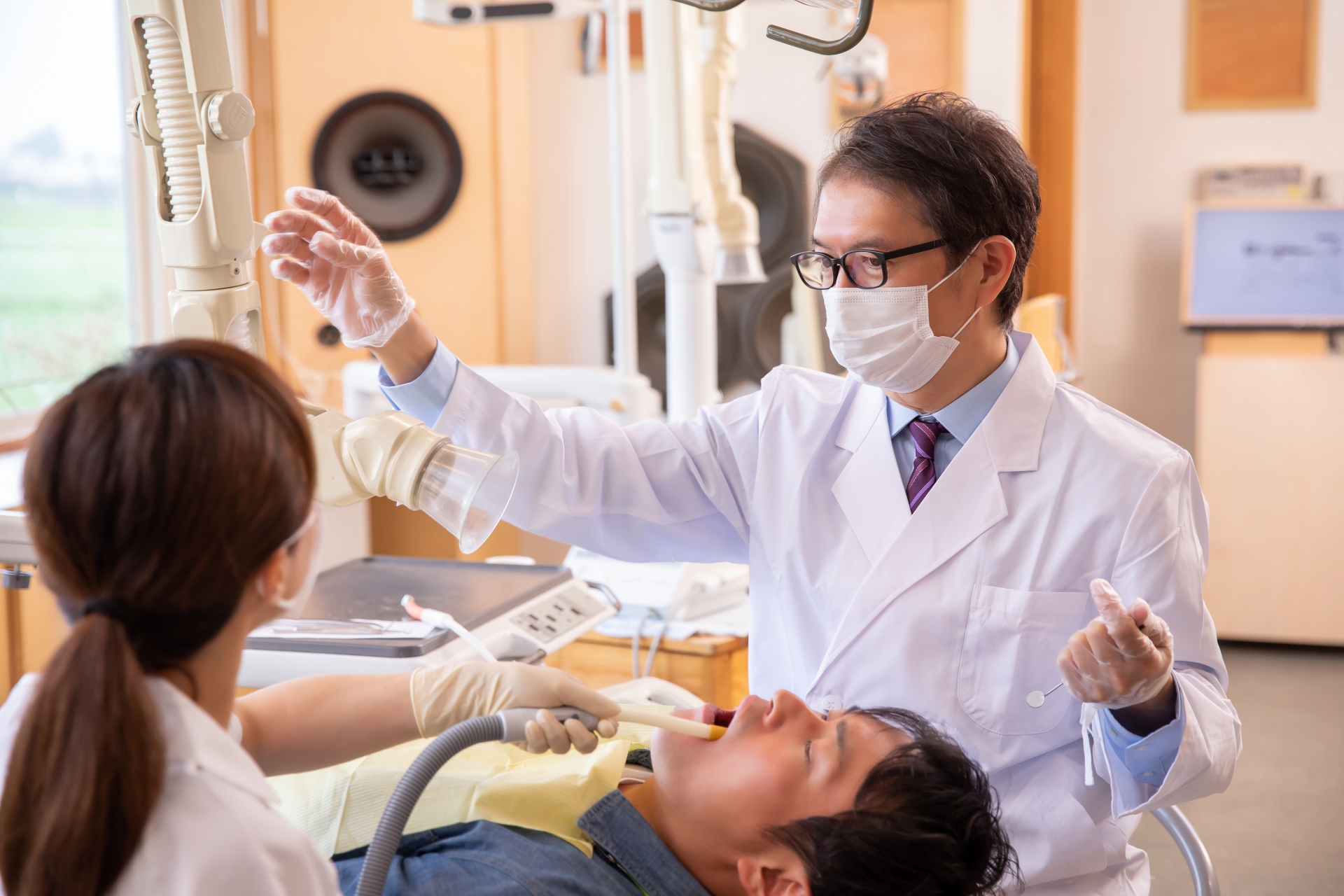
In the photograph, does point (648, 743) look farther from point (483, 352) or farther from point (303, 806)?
point (483, 352)

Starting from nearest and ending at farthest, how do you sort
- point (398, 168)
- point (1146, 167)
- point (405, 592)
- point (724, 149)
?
point (405, 592), point (724, 149), point (398, 168), point (1146, 167)

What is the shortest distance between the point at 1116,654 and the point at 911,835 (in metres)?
0.24

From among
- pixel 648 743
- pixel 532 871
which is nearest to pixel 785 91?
pixel 648 743

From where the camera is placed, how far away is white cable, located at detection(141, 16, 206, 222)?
96cm

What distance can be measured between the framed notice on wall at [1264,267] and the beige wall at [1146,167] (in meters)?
0.33

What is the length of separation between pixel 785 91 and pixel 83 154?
90.3 inches

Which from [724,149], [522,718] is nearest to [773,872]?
[522,718]

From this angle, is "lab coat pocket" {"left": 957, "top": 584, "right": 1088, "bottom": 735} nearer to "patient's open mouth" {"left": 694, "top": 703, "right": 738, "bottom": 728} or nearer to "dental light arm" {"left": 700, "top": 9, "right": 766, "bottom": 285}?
"patient's open mouth" {"left": 694, "top": 703, "right": 738, "bottom": 728}

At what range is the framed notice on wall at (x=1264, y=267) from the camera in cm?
376

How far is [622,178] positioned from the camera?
7.70 feet

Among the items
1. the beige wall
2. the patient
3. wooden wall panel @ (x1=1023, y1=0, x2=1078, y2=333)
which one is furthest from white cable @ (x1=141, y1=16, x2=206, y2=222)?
the beige wall

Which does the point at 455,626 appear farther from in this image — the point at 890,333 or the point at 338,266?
the point at 890,333

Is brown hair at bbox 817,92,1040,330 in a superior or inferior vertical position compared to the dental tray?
superior

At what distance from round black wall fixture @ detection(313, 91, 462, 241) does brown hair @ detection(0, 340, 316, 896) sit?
275 cm
